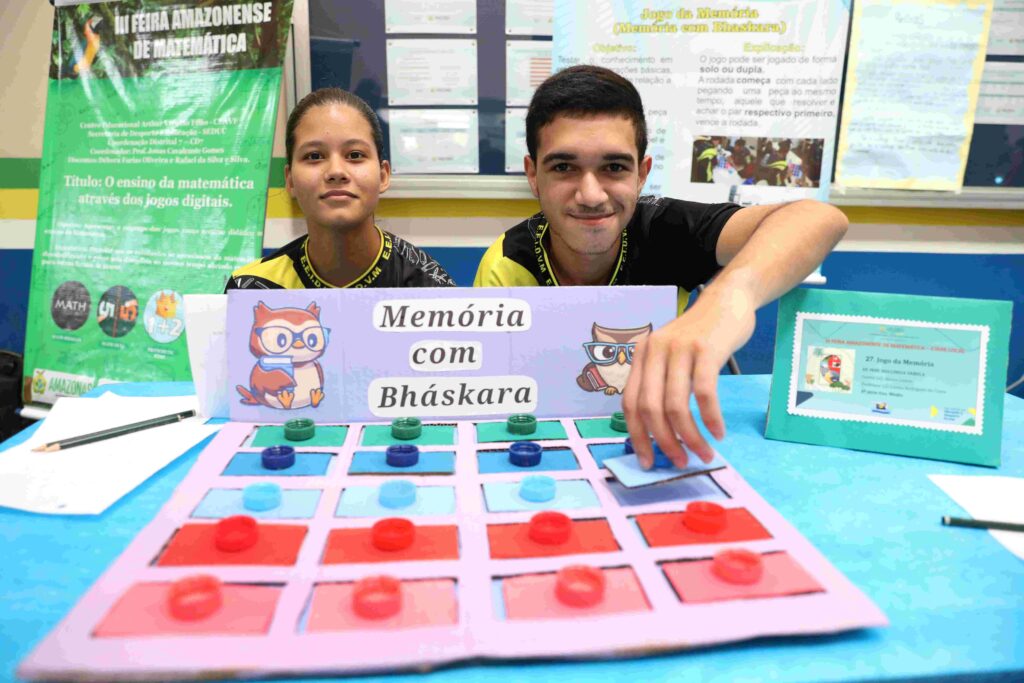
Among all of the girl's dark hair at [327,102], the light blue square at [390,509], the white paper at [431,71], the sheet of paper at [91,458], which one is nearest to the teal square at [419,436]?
the light blue square at [390,509]

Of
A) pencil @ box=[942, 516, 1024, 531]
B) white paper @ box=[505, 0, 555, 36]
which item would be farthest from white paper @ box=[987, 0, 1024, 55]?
pencil @ box=[942, 516, 1024, 531]

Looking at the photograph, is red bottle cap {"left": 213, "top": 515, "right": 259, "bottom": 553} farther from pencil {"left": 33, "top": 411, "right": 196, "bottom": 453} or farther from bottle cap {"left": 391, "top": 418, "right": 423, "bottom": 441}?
pencil {"left": 33, "top": 411, "right": 196, "bottom": 453}

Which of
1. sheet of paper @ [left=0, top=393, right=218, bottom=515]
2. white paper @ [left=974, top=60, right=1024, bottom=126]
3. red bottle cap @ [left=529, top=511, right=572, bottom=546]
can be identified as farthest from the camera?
white paper @ [left=974, top=60, right=1024, bottom=126]

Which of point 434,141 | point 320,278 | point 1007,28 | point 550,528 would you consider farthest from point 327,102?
point 1007,28

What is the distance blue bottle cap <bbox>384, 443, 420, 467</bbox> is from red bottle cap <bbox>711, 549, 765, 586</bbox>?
0.30 m

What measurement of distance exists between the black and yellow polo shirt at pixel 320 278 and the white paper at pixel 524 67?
2.26ft

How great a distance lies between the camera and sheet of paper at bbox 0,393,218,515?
1.93 ft

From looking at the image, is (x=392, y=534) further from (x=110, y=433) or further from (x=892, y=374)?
(x=892, y=374)

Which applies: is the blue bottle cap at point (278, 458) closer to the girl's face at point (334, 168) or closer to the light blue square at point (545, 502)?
the light blue square at point (545, 502)

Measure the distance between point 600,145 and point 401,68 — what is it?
1013 mm

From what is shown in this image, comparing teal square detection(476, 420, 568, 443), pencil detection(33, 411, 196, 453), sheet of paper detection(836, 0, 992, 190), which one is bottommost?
pencil detection(33, 411, 196, 453)

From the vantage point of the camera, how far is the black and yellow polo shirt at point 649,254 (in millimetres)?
1175

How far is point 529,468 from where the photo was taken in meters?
0.61

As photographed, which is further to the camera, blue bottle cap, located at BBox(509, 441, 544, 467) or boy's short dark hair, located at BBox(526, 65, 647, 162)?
boy's short dark hair, located at BBox(526, 65, 647, 162)
